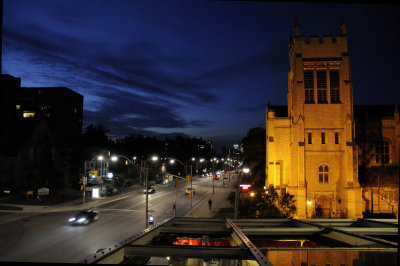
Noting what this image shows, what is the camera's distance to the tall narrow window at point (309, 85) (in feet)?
140

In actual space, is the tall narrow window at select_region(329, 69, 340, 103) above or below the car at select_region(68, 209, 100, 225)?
above

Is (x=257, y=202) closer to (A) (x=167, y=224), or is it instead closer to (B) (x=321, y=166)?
(B) (x=321, y=166)

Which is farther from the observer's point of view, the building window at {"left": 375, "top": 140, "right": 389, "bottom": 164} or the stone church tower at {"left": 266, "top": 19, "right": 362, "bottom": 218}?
the building window at {"left": 375, "top": 140, "right": 389, "bottom": 164}

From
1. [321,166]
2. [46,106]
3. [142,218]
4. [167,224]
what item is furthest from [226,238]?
[46,106]

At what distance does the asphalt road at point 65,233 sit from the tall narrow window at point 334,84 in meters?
25.6

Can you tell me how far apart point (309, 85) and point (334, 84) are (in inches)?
125

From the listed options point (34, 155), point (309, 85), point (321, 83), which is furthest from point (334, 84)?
point (34, 155)

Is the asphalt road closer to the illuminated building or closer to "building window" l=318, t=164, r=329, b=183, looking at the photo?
the illuminated building

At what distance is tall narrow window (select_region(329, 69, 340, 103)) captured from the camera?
42.3 m

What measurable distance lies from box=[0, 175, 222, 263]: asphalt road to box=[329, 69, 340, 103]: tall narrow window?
84.0 ft

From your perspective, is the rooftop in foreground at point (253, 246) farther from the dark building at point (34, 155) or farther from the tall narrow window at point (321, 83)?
the dark building at point (34, 155)

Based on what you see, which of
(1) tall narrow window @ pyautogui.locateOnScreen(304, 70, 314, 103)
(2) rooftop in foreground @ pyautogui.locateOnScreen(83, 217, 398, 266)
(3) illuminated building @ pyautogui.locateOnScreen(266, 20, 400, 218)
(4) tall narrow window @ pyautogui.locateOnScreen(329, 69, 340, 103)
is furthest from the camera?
(1) tall narrow window @ pyautogui.locateOnScreen(304, 70, 314, 103)

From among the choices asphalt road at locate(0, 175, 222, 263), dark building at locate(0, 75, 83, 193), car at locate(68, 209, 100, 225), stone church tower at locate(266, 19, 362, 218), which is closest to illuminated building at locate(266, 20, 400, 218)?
stone church tower at locate(266, 19, 362, 218)

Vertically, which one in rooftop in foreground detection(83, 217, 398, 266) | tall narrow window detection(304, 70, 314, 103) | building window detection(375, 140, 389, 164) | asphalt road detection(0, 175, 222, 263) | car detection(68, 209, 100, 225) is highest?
→ tall narrow window detection(304, 70, 314, 103)
